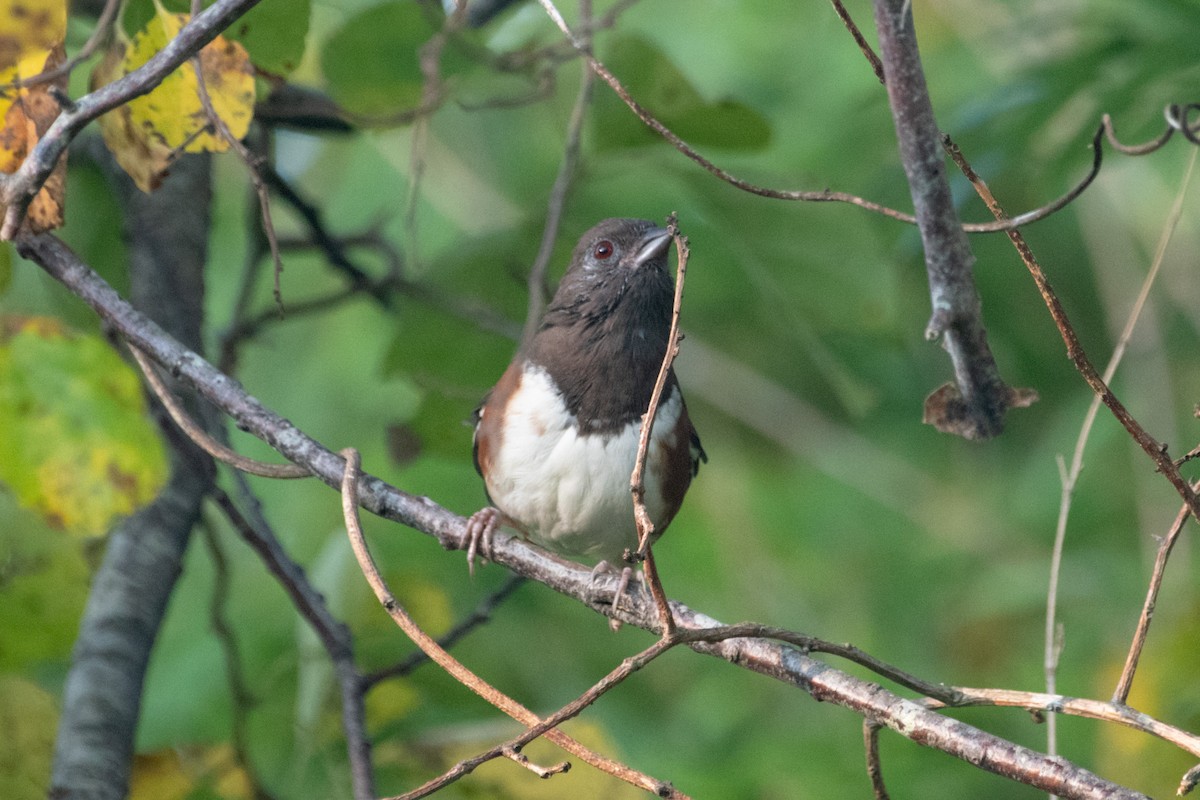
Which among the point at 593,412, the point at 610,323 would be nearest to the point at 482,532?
the point at 593,412

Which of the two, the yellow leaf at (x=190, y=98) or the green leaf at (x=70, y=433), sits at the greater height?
the yellow leaf at (x=190, y=98)

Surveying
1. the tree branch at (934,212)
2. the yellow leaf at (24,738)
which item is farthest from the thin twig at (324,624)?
the tree branch at (934,212)

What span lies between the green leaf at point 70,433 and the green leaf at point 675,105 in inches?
54.7

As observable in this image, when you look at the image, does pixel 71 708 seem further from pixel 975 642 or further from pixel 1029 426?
pixel 1029 426

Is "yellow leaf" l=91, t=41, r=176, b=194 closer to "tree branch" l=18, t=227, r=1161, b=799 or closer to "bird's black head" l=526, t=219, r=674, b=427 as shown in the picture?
"tree branch" l=18, t=227, r=1161, b=799

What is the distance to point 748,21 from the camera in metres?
5.00

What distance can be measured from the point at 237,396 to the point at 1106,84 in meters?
2.22

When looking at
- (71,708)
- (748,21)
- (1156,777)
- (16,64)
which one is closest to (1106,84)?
(1156,777)

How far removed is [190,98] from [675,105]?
3.97ft

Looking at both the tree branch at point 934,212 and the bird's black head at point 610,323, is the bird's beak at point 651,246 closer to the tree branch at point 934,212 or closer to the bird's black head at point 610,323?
the bird's black head at point 610,323

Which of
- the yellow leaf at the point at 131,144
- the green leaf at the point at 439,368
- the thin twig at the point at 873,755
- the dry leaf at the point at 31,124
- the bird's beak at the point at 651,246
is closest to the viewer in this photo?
the thin twig at the point at 873,755

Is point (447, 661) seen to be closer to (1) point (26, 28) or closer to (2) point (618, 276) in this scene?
(1) point (26, 28)

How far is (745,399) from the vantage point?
15.6ft

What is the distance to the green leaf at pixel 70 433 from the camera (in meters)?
2.12
